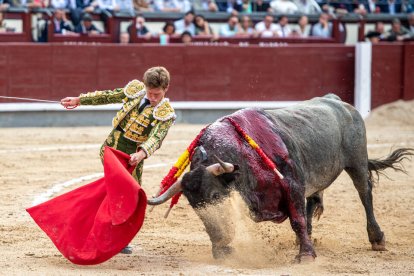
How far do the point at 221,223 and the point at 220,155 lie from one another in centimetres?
38

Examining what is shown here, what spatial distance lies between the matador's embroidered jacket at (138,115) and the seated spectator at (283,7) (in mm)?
9318

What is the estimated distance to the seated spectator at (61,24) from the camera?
11812mm

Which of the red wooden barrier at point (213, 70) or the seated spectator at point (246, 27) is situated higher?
the seated spectator at point (246, 27)

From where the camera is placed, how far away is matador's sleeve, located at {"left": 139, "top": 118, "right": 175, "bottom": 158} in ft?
16.1

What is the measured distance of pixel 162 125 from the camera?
→ 5.05m

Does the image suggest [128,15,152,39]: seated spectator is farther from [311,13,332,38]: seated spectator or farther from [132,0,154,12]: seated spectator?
[311,13,332,38]: seated spectator

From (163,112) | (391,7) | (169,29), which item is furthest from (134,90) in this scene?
(391,7)

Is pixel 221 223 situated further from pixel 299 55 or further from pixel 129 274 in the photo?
pixel 299 55

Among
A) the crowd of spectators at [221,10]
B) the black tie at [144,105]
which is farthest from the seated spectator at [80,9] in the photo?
the black tie at [144,105]

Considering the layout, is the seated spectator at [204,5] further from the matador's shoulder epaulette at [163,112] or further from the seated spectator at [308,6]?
the matador's shoulder epaulette at [163,112]

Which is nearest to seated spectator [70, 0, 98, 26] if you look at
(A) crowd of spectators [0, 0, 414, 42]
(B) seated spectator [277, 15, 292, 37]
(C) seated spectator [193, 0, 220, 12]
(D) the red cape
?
(A) crowd of spectators [0, 0, 414, 42]

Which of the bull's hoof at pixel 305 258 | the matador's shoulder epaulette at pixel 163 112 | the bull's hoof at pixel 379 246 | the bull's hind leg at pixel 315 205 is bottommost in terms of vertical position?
the bull's hoof at pixel 379 246

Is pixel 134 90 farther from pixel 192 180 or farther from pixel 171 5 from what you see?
pixel 171 5

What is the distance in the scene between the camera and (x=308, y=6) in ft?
49.5
